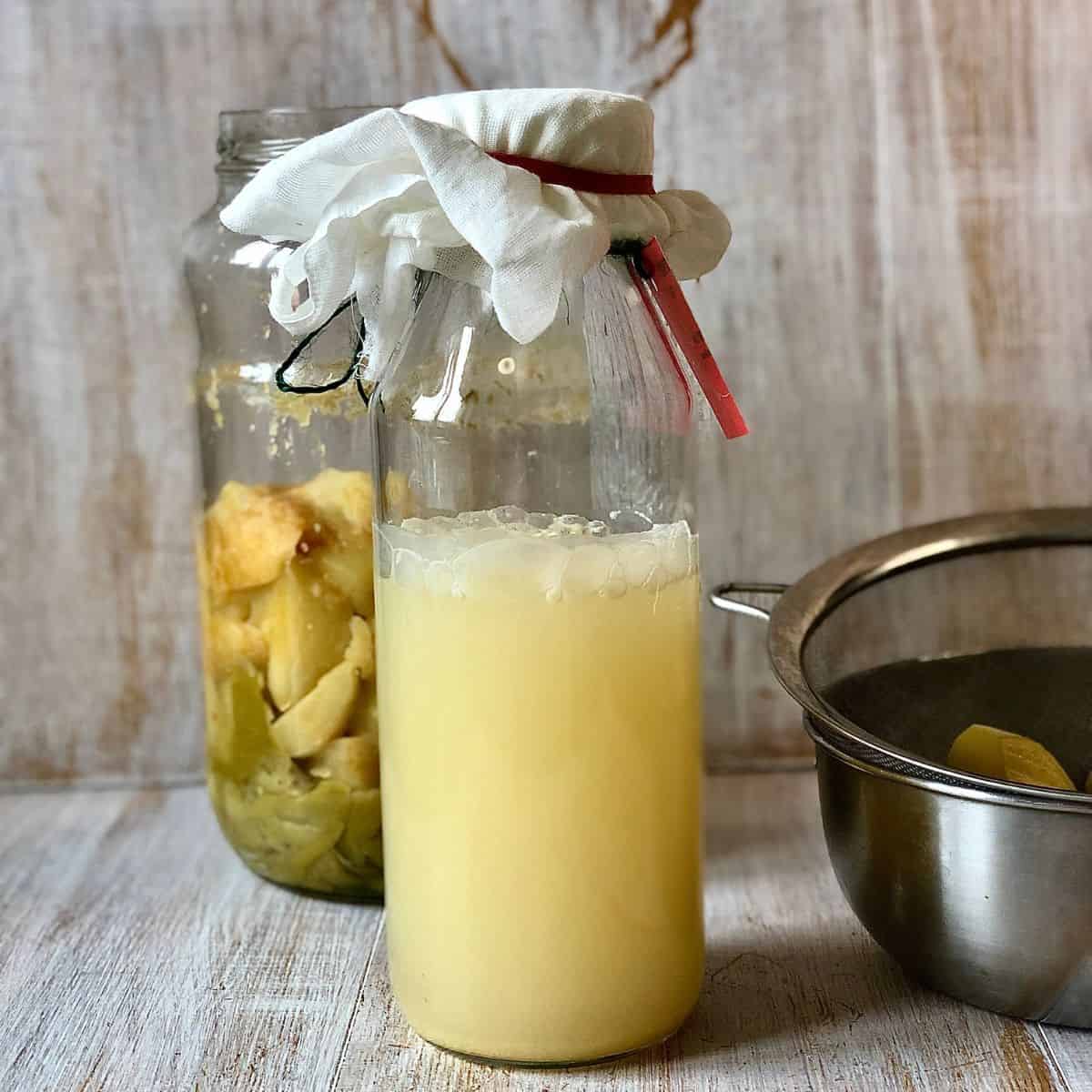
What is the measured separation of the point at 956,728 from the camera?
77 centimetres

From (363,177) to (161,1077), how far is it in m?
0.37

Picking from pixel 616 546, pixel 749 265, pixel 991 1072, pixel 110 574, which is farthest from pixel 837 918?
Answer: pixel 110 574

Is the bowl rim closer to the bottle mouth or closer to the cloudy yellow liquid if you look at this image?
the cloudy yellow liquid

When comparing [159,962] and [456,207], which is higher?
[456,207]

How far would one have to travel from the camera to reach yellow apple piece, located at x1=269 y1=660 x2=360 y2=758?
724 mm

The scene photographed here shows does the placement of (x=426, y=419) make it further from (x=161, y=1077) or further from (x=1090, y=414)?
(x=1090, y=414)

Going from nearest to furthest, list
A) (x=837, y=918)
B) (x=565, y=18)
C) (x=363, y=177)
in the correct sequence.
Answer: (x=363, y=177)
(x=837, y=918)
(x=565, y=18)

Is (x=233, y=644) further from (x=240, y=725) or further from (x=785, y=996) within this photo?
(x=785, y=996)

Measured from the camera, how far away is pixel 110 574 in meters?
0.92

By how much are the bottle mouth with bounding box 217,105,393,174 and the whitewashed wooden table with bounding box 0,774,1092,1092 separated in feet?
1.27

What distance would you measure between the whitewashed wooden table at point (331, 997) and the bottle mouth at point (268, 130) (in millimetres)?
386

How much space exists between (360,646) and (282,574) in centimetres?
5

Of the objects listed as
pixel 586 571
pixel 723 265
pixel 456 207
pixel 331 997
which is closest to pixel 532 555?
pixel 586 571

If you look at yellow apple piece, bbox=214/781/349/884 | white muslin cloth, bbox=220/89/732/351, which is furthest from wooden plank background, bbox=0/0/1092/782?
white muslin cloth, bbox=220/89/732/351
